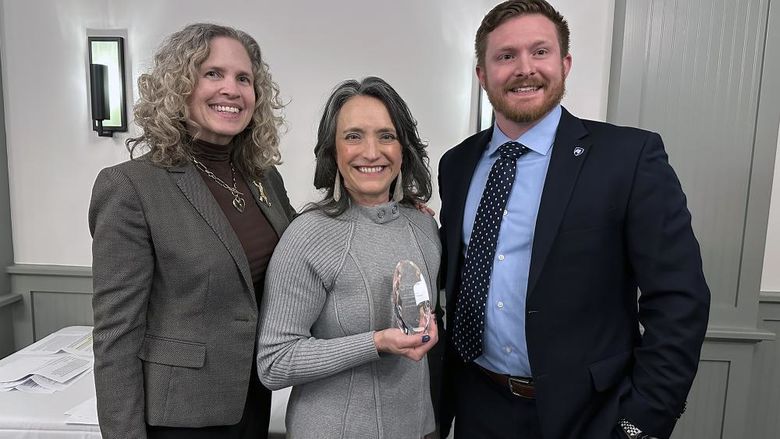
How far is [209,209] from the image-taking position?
55.4 inches

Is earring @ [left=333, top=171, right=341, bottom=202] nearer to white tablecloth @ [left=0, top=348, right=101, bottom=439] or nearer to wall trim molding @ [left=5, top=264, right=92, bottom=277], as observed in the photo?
white tablecloth @ [left=0, top=348, right=101, bottom=439]

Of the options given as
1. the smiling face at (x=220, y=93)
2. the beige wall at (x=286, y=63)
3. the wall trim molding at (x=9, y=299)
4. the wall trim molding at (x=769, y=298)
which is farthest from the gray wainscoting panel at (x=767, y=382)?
the wall trim molding at (x=9, y=299)

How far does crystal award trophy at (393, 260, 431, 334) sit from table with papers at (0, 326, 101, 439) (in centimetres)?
127

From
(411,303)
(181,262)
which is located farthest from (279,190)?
(411,303)

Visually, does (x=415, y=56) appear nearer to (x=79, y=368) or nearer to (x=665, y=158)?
(x=665, y=158)

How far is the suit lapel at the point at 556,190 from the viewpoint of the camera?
4.52 feet

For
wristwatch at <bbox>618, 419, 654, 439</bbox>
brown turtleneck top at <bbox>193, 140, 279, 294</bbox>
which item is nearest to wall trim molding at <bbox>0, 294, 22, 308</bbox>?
brown turtleneck top at <bbox>193, 140, 279, 294</bbox>

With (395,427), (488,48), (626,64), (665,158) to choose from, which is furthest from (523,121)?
(626,64)

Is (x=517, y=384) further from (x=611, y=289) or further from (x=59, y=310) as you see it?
(x=59, y=310)

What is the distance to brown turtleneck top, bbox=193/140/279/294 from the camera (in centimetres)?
149

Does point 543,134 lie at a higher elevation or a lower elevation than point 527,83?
lower

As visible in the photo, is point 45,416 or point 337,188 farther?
point 45,416

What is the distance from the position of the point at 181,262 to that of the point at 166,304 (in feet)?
0.44

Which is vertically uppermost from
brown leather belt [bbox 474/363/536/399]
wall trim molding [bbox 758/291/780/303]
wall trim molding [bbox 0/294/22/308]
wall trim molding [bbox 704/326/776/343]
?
brown leather belt [bbox 474/363/536/399]
